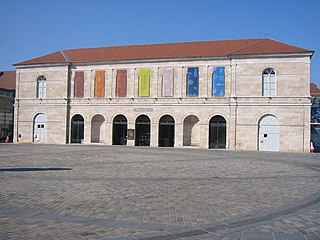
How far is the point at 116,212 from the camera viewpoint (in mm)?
7332

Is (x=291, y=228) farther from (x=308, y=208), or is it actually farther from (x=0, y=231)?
(x=0, y=231)

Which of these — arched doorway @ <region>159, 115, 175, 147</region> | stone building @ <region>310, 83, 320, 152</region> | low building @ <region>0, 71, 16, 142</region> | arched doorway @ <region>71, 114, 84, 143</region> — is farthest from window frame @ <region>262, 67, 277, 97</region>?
low building @ <region>0, 71, 16, 142</region>

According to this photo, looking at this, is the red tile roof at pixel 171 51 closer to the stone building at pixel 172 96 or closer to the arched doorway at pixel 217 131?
the stone building at pixel 172 96

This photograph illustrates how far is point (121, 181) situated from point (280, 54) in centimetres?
2805

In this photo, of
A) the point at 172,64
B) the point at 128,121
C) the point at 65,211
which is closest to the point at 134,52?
the point at 172,64

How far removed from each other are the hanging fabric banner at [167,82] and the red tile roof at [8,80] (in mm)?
27185

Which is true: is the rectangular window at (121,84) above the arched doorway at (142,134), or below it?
above

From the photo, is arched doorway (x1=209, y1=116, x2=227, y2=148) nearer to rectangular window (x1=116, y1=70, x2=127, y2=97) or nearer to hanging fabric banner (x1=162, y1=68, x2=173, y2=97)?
hanging fabric banner (x1=162, y1=68, x2=173, y2=97)

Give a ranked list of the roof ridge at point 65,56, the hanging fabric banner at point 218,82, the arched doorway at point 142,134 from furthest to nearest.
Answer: the roof ridge at point 65,56, the arched doorway at point 142,134, the hanging fabric banner at point 218,82

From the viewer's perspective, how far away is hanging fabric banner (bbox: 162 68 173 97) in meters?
38.6

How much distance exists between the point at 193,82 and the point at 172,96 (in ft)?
9.57

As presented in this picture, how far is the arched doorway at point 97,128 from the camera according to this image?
136 ft

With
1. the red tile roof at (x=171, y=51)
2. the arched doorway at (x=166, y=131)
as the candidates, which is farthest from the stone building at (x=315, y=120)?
the arched doorway at (x=166, y=131)

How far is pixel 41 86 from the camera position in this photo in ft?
142
